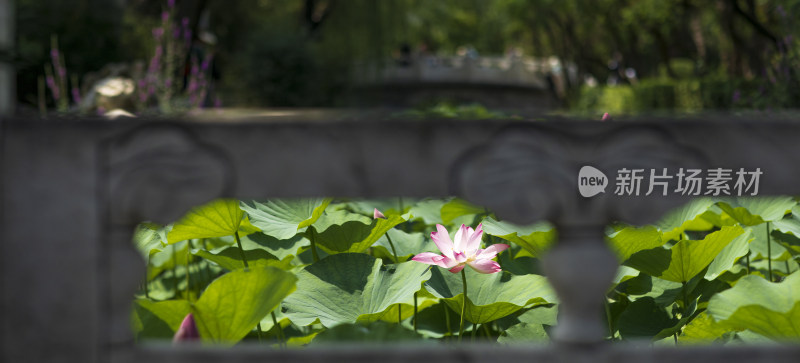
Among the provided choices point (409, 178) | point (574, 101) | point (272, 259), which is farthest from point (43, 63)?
point (574, 101)

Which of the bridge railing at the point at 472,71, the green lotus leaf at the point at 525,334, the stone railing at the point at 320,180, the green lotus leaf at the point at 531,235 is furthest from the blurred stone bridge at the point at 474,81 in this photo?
the stone railing at the point at 320,180

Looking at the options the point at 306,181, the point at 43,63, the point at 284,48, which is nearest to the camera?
the point at 306,181

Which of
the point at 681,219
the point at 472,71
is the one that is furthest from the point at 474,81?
the point at 681,219

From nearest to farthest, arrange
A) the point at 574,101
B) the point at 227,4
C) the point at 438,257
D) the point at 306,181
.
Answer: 1. the point at 306,181
2. the point at 438,257
3. the point at 227,4
4. the point at 574,101

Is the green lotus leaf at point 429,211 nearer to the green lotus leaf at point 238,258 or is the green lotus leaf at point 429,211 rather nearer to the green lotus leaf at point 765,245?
the green lotus leaf at point 238,258

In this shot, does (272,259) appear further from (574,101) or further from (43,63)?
(574,101)

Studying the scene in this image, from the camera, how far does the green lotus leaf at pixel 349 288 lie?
1.29 meters

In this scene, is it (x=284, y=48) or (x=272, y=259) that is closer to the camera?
(x=272, y=259)

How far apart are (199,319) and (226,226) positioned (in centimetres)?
31

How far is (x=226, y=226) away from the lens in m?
1.37

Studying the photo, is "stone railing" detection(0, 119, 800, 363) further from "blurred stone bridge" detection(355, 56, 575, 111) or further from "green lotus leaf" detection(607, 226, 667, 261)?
"blurred stone bridge" detection(355, 56, 575, 111)

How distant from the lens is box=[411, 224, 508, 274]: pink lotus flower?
1324 mm

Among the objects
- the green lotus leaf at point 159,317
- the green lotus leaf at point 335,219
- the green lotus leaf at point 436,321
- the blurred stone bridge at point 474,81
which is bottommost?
the green lotus leaf at point 436,321

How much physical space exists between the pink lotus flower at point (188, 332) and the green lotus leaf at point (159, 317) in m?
0.10
